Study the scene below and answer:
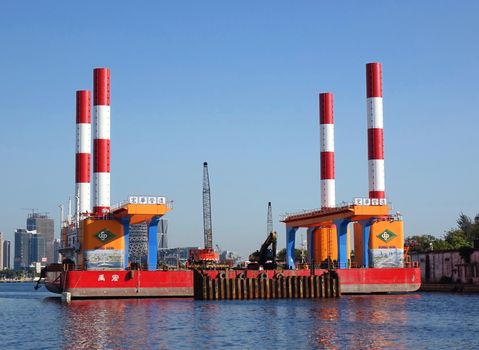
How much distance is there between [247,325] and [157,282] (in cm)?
2740

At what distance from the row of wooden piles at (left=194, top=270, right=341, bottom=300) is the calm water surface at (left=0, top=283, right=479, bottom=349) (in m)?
2.68

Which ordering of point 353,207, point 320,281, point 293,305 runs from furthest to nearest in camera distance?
point 353,207 < point 320,281 < point 293,305

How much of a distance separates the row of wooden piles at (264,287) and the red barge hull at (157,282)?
10.00 ft

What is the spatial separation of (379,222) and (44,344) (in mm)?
46616

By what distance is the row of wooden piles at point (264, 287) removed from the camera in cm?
7306

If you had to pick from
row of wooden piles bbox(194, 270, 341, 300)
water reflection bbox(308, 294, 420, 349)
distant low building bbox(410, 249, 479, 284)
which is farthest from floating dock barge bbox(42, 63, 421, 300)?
distant low building bbox(410, 249, 479, 284)

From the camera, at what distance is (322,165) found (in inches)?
3580

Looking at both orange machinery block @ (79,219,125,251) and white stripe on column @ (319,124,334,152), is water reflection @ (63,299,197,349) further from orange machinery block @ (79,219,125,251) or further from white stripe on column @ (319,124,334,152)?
white stripe on column @ (319,124,334,152)

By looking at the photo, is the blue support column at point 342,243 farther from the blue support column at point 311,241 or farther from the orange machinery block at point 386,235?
the blue support column at point 311,241

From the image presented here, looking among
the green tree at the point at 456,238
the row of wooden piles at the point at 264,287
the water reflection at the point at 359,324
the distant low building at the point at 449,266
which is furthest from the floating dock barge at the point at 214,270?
the green tree at the point at 456,238

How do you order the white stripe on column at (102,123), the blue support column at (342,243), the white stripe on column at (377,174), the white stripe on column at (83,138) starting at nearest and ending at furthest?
the white stripe on column at (102,123) → the white stripe on column at (377,174) → the white stripe on column at (83,138) → the blue support column at (342,243)

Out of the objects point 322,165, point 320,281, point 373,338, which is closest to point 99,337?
point 373,338

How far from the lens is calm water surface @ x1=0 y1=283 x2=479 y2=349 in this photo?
4281cm

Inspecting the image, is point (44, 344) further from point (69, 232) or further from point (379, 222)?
point (69, 232)
